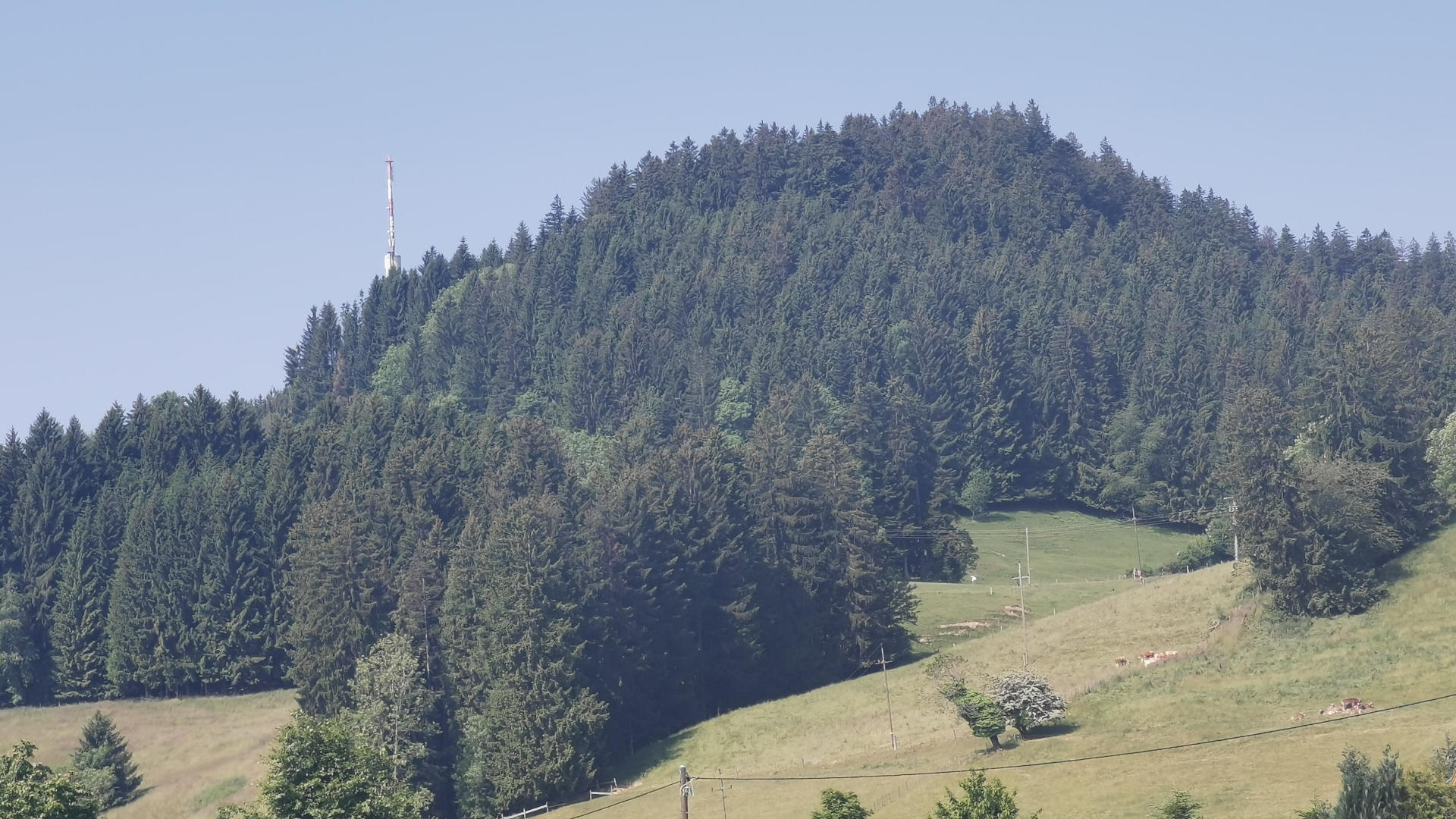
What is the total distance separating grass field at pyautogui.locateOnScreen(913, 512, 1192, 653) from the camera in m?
105

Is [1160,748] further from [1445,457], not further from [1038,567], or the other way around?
[1038,567]

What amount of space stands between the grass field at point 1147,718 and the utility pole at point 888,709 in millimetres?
349

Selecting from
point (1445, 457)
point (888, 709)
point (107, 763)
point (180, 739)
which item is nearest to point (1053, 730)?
point (888, 709)

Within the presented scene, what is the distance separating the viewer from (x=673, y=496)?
102438mm

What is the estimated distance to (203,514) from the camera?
123312 mm

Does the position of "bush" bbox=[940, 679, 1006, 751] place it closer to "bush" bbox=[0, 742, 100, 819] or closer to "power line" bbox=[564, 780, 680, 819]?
"power line" bbox=[564, 780, 680, 819]

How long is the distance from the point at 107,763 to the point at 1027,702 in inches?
1945

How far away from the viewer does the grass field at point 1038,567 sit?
105m

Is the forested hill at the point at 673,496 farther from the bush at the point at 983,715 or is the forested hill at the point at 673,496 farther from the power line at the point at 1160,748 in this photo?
the bush at the point at 983,715

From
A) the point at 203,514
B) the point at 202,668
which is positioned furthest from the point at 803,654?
the point at 203,514

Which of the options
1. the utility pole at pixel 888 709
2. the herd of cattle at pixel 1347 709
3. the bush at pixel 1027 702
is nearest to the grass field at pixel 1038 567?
the utility pole at pixel 888 709

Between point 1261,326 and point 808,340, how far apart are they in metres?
44.7

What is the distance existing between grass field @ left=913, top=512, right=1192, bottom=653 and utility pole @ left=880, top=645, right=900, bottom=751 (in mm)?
3103

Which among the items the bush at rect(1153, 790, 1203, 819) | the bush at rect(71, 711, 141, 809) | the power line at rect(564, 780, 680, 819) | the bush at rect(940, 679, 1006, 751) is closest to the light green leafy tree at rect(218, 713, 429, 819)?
the bush at rect(1153, 790, 1203, 819)
